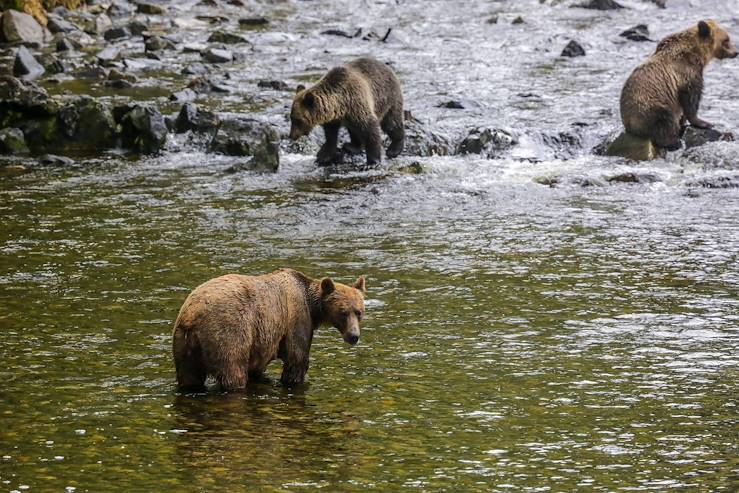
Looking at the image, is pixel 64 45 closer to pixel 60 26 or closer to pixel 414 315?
pixel 60 26

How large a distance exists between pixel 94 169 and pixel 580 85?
8903mm

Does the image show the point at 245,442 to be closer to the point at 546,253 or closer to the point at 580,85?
the point at 546,253

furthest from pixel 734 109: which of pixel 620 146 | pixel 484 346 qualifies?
pixel 484 346

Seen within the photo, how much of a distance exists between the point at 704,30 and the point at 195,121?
736cm

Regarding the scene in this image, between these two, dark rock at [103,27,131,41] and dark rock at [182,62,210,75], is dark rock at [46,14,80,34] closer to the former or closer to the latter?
dark rock at [103,27,131,41]

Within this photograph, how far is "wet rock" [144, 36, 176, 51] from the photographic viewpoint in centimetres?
2438

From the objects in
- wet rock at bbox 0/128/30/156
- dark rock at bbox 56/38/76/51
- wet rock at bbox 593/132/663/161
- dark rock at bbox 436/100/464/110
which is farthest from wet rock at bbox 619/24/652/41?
wet rock at bbox 0/128/30/156

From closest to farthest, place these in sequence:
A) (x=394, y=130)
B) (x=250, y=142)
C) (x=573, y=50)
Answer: (x=250, y=142)
(x=394, y=130)
(x=573, y=50)

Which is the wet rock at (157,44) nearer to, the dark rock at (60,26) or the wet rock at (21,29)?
the wet rock at (21,29)

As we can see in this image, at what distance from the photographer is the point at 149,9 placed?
3002 cm

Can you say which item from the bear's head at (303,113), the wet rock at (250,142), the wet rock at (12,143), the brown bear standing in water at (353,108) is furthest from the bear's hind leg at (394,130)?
the wet rock at (12,143)

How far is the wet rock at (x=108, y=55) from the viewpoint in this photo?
22672 millimetres

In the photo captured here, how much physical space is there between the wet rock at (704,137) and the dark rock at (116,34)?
14.1m

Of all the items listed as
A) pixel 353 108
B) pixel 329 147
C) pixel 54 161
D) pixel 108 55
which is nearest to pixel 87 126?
pixel 54 161
